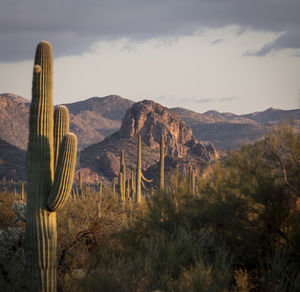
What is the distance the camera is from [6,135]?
377 ft

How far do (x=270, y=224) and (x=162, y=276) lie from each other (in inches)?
119

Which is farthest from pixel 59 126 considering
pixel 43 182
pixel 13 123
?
pixel 13 123

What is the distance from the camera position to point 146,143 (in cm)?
10162

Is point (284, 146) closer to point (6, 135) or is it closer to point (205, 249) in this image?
point (205, 249)

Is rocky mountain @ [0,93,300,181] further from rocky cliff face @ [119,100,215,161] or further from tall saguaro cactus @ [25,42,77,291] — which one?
tall saguaro cactus @ [25,42,77,291]

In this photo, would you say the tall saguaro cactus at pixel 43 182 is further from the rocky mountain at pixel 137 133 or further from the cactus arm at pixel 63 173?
the rocky mountain at pixel 137 133

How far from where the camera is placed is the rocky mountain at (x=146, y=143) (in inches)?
3401

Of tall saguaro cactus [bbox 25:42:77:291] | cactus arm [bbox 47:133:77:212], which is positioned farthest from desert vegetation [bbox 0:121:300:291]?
cactus arm [bbox 47:133:77:212]

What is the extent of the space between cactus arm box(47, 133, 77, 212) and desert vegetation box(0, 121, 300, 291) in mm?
1636

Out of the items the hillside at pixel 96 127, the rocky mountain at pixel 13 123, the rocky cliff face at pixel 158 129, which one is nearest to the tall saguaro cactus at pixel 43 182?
the hillside at pixel 96 127

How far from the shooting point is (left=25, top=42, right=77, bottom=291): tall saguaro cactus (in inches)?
392

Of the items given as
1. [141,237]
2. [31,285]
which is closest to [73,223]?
[141,237]

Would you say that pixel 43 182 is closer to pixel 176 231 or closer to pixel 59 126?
pixel 59 126

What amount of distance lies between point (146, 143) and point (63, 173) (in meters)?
91.8
